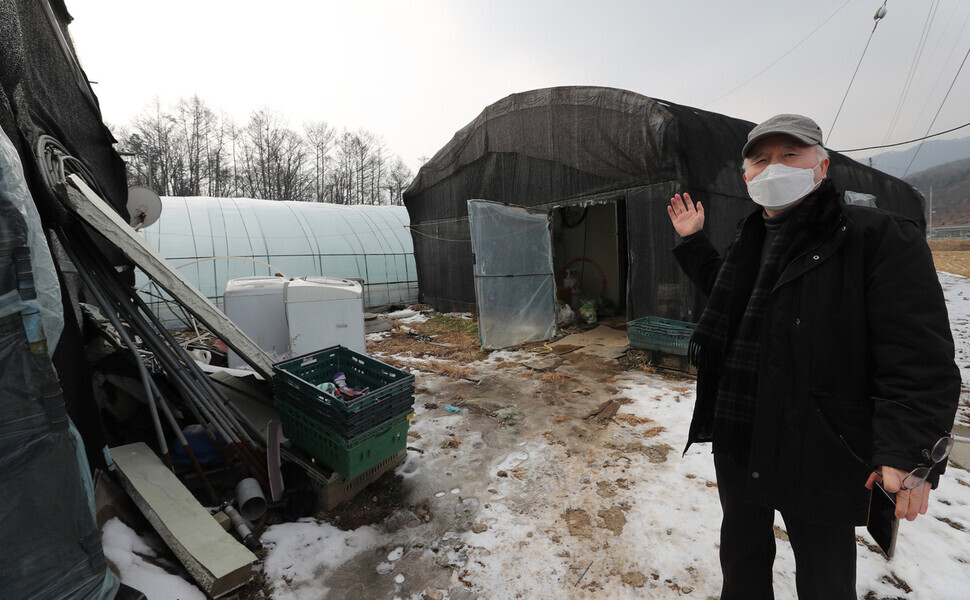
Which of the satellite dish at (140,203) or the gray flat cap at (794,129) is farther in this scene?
the satellite dish at (140,203)

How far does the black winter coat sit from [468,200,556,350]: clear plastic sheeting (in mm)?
6055

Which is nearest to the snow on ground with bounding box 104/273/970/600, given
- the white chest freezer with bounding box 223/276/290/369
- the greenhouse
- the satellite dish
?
the white chest freezer with bounding box 223/276/290/369

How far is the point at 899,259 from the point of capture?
1.21 meters

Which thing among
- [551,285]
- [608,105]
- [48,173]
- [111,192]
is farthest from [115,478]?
[608,105]

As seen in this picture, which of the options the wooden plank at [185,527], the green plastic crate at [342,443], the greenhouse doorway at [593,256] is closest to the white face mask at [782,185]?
the green plastic crate at [342,443]

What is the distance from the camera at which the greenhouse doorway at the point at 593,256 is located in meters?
10.2

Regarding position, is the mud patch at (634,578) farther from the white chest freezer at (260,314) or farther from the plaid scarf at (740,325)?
the white chest freezer at (260,314)

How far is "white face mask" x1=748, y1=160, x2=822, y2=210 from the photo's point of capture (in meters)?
1.47

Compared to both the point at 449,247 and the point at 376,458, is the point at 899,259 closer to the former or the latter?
the point at 376,458

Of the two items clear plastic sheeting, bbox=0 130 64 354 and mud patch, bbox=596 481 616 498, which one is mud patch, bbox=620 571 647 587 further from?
clear plastic sheeting, bbox=0 130 64 354

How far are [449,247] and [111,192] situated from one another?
7.32m

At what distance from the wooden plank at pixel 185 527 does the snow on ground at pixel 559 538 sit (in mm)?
161

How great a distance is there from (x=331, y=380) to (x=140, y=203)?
4615 mm

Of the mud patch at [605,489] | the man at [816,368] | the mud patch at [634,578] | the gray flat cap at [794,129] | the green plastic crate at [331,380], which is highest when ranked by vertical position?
the gray flat cap at [794,129]
